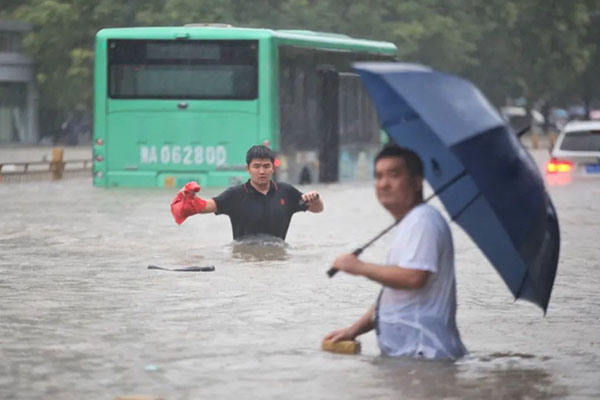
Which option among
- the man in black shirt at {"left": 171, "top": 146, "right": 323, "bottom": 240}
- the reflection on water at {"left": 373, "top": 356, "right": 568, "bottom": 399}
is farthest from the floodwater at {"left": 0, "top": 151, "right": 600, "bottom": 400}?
the man in black shirt at {"left": 171, "top": 146, "right": 323, "bottom": 240}

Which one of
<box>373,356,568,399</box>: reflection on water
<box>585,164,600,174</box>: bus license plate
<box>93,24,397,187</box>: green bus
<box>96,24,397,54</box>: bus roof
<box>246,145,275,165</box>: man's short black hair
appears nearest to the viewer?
<box>373,356,568,399</box>: reflection on water

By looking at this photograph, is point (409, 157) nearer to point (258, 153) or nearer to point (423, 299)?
point (423, 299)

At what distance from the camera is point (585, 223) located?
24.0m

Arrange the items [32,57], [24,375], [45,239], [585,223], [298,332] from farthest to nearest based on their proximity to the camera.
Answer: [32,57] → [585,223] → [45,239] → [298,332] → [24,375]

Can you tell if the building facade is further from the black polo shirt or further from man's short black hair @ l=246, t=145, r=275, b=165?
man's short black hair @ l=246, t=145, r=275, b=165

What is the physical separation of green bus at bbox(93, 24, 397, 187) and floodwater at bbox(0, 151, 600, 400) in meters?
8.94

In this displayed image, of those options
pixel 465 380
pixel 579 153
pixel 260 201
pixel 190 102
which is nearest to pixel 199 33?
pixel 190 102

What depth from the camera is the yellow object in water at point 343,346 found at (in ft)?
31.5

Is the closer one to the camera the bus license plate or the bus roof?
the bus license plate

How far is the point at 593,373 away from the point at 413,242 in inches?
65.6

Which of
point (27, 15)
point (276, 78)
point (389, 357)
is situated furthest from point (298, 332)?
point (27, 15)

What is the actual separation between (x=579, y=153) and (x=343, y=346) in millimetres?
20768

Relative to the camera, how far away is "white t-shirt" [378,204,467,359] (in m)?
8.54

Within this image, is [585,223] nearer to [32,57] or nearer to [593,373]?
[593,373]
